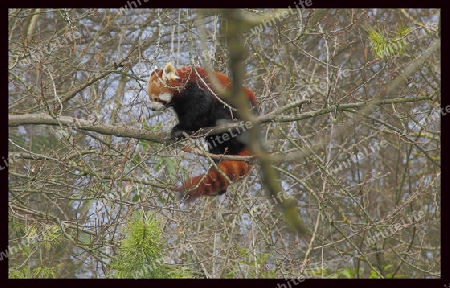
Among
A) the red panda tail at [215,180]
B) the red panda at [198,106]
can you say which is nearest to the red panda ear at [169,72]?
the red panda at [198,106]

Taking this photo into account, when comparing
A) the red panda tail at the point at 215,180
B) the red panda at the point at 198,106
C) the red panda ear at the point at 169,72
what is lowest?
the red panda tail at the point at 215,180

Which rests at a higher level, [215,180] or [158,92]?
[158,92]

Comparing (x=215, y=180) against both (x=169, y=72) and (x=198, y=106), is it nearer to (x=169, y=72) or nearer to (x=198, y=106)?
(x=198, y=106)

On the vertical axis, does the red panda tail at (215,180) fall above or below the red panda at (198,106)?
below

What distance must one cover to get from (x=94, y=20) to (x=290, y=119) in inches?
236

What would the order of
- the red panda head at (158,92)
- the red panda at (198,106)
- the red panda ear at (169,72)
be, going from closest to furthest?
the red panda ear at (169,72) < the red panda at (198,106) < the red panda head at (158,92)

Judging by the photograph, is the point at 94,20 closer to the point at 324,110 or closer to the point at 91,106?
the point at 91,106

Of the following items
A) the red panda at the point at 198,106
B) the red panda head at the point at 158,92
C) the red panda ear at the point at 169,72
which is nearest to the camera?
the red panda ear at the point at 169,72

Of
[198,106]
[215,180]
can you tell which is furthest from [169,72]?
[215,180]

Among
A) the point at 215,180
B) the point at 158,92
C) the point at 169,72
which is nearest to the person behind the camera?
the point at 169,72

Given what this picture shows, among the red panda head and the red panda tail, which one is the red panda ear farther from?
the red panda tail

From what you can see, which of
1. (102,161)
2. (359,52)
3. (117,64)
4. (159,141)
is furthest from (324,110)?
(359,52)

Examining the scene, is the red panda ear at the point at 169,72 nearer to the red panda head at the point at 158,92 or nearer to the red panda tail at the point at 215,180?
the red panda head at the point at 158,92

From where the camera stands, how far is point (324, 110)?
4781mm
